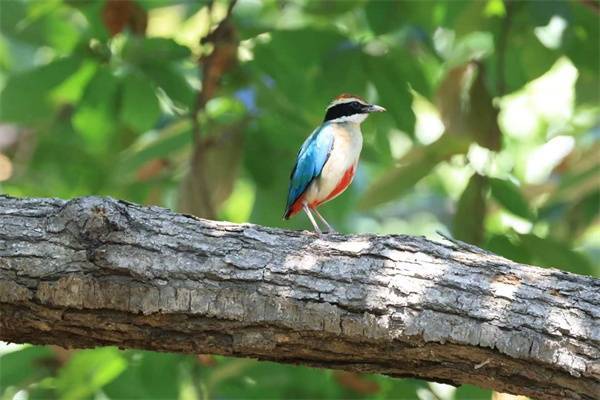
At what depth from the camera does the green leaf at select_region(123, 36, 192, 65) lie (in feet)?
20.8

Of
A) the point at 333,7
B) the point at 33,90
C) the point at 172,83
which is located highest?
the point at 333,7

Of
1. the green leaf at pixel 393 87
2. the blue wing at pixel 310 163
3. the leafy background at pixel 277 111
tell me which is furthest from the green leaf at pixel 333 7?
the blue wing at pixel 310 163

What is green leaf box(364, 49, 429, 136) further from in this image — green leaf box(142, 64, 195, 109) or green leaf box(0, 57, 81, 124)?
green leaf box(0, 57, 81, 124)

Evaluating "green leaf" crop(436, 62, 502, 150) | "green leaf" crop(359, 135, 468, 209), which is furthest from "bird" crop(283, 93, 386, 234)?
"green leaf" crop(436, 62, 502, 150)

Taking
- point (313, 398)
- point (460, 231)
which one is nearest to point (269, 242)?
point (460, 231)

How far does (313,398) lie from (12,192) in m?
2.35

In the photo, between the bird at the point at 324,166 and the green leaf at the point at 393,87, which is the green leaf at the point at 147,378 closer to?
the bird at the point at 324,166

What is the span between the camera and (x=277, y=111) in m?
6.95

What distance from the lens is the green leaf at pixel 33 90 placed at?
249 inches

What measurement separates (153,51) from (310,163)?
1.24 meters

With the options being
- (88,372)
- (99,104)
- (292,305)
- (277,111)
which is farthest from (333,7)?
(292,305)

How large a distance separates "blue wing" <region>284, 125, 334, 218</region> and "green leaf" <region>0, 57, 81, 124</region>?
4.87ft

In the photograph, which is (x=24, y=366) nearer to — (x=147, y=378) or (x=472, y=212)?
(x=147, y=378)

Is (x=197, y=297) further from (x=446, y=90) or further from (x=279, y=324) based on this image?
(x=446, y=90)
